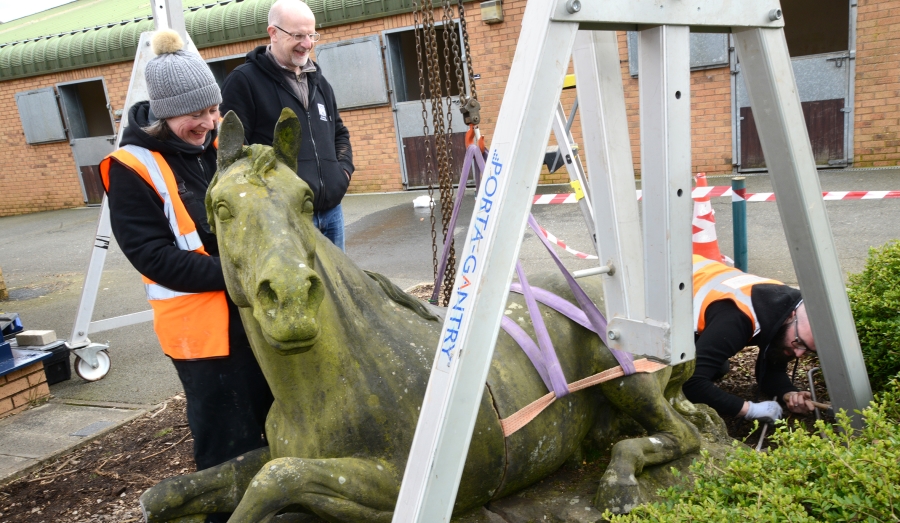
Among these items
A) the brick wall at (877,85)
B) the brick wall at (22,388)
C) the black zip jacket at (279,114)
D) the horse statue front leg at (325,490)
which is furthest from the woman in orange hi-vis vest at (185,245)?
the brick wall at (877,85)

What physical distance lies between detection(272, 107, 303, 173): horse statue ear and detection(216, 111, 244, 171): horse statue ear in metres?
0.10

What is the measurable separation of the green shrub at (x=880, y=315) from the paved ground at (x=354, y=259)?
9.44ft

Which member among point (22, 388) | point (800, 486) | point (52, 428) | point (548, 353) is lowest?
point (52, 428)

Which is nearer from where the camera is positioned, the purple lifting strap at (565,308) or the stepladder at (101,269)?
the purple lifting strap at (565,308)

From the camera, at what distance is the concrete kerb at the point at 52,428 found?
14.0 ft

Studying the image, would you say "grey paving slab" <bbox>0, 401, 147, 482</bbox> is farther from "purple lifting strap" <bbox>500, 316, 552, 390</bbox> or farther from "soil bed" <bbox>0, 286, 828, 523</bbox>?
"purple lifting strap" <bbox>500, 316, 552, 390</bbox>

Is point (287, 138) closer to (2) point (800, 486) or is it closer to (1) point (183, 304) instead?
(1) point (183, 304)

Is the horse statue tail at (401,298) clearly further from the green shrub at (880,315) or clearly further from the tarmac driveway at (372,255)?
the tarmac driveway at (372,255)

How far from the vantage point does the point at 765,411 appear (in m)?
3.42

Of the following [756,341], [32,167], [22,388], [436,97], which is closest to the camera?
[436,97]

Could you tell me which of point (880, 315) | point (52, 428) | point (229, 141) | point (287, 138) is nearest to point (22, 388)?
point (52, 428)

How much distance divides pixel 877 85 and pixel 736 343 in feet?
28.2

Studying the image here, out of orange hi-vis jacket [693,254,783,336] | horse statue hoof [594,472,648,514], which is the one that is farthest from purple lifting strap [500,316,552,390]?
orange hi-vis jacket [693,254,783,336]

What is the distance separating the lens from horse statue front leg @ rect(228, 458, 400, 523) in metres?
2.03
